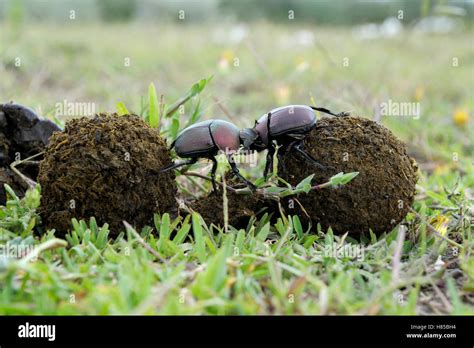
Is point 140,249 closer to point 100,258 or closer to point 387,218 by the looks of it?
point 100,258

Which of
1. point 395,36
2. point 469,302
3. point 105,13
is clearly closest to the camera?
point 469,302

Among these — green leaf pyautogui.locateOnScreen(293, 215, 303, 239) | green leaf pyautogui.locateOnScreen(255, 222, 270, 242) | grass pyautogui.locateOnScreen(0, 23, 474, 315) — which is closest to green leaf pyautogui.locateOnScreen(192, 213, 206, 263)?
grass pyautogui.locateOnScreen(0, 23, 474, 315)

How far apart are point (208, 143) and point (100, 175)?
57 cm

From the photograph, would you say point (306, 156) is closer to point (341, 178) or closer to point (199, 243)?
point (341, 178)

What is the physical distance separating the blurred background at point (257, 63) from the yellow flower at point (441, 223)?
126 centimetres

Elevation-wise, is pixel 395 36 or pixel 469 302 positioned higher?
pixel 395 36

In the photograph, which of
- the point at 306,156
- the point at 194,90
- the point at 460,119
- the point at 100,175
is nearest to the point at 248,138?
the point at 306,156

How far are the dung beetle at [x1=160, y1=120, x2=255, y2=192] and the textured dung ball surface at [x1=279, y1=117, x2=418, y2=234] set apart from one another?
0.29 meters

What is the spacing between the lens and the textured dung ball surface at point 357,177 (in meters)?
2.90

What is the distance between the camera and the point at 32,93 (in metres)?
6.25

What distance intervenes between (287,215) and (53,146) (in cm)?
126

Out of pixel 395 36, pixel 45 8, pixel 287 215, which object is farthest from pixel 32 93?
pixel 45 8

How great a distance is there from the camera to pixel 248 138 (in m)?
3.03

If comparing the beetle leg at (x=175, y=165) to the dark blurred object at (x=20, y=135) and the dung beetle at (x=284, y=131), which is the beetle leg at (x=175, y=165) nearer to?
the dung beetle at (x=284, y=131)
